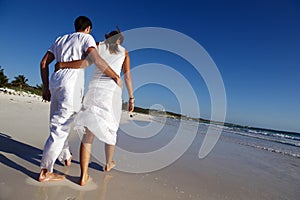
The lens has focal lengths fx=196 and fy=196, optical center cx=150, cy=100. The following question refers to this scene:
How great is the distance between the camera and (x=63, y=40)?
198 centimetres

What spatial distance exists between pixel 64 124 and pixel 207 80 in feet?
15.0

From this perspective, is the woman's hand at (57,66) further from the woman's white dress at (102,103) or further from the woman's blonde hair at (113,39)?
the woman's blonde hair at (113,39)

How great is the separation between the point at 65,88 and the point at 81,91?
183mm

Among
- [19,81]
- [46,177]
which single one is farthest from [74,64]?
[19,81]

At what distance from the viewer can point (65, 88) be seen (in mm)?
1862

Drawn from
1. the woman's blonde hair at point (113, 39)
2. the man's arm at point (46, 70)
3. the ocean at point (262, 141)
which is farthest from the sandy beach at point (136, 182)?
the ocean at point (262, 141)

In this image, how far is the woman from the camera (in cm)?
195

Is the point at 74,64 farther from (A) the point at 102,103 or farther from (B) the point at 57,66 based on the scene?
(A) the point at 102,103

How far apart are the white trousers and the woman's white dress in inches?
5.0

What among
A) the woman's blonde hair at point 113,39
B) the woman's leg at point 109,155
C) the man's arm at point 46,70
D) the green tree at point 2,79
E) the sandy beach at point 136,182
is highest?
the green tree at point 2,79

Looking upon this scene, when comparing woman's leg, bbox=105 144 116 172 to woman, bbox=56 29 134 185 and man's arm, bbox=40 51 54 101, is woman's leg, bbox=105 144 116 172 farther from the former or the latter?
man's arm, bbox=40 51 54 101

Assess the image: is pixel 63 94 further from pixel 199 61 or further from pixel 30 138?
pixel 199 61

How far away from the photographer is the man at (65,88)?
1851 millimetres

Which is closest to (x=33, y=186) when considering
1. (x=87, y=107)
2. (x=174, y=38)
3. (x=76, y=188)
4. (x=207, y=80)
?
(x=76, y=188)
